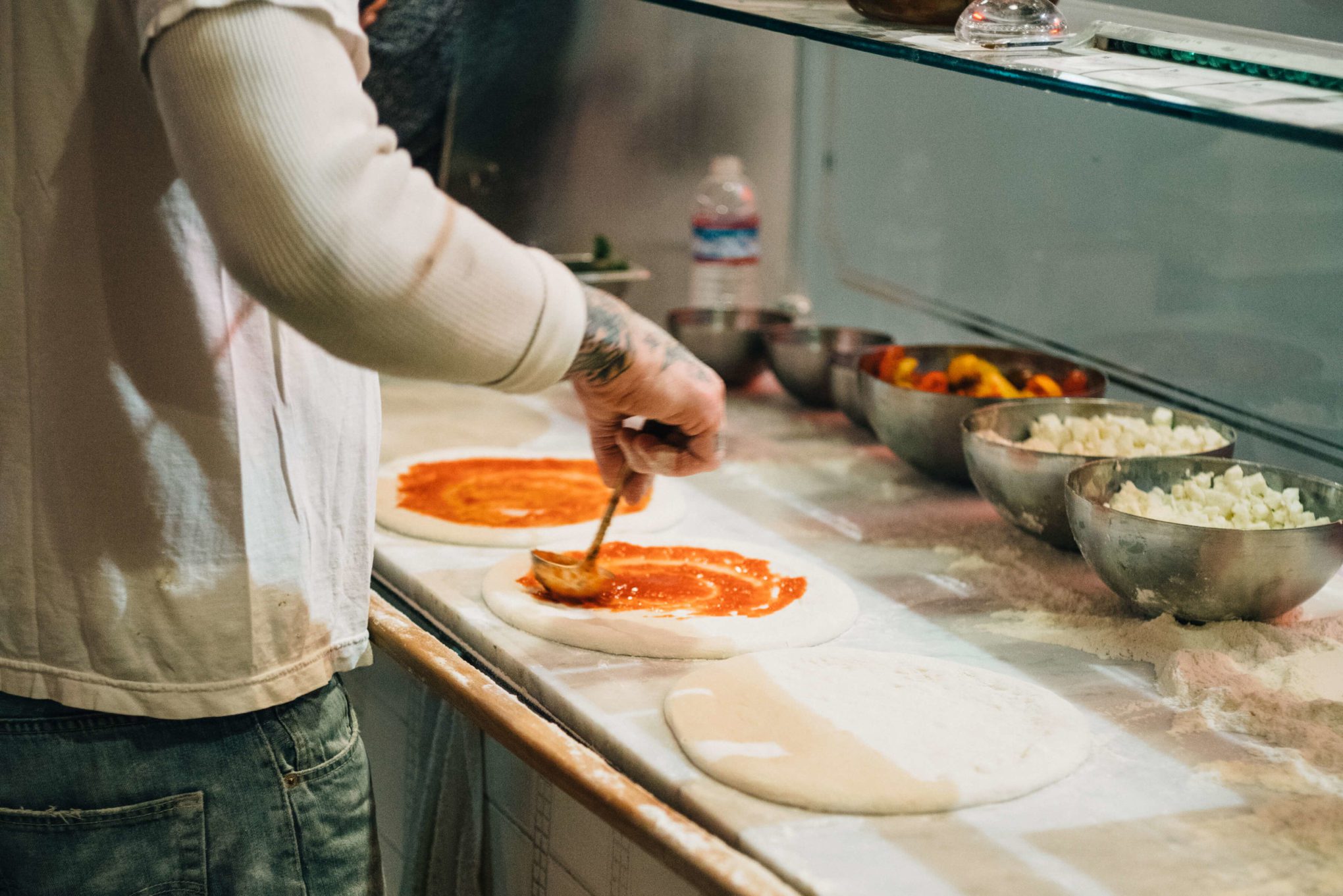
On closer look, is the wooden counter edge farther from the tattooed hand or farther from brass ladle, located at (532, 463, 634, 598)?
the tattooed hand

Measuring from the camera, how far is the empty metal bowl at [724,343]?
8.18ft

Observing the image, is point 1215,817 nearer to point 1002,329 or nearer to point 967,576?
point 967,576

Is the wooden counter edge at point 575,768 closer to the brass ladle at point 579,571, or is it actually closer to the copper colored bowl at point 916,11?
the brass ladle at point 579,571

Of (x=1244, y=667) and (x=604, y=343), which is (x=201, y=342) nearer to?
(x=604, y=343)

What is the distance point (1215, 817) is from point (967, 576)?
0.57m

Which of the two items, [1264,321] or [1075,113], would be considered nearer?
[1264,321]

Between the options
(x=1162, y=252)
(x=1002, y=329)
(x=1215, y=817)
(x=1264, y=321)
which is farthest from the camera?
(x=1002, y=329)

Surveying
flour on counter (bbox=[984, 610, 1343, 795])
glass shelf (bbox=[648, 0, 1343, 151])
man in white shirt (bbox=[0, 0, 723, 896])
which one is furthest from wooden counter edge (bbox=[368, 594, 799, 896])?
glass shelf (bbox=[648, 0, 1343, 151])

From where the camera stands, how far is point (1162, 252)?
195 centimetres

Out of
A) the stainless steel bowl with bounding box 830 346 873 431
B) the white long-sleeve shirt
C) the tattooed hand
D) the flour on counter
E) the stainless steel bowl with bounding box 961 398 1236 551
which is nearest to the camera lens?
the white long-sleeve shirt

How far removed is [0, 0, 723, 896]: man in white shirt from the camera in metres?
0.96

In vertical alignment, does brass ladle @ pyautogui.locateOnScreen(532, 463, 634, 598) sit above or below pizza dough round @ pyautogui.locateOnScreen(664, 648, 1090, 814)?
above

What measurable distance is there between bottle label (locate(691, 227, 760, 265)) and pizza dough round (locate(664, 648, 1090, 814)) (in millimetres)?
1439

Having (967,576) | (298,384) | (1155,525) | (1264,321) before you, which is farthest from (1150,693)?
(298,384)
